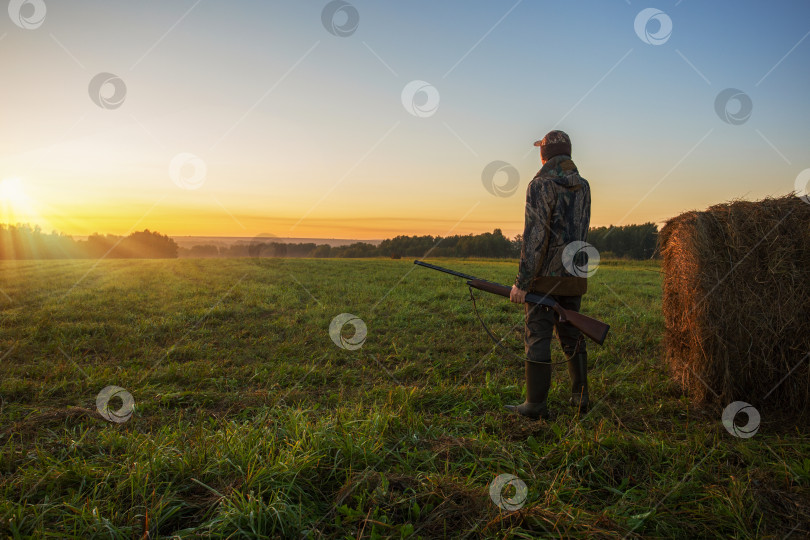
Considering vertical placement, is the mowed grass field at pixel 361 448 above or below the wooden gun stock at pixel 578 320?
below

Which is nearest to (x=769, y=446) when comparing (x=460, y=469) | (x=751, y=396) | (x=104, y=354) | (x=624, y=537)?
(x=751, y=396)

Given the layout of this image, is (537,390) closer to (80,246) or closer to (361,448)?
(361,448)

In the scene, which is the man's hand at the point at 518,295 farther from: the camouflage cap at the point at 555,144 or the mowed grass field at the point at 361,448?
the camouflage cap at the point at 555,144

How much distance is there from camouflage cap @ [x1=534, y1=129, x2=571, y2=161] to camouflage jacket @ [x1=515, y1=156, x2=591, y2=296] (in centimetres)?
10

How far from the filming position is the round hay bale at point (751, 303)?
4391 millimetres

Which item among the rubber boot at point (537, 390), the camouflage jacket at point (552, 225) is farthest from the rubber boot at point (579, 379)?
the camouflage jacket at point (552, 225)

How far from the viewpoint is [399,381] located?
5895mm

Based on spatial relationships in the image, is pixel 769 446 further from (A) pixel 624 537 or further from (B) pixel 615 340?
(B) pixel 615 340

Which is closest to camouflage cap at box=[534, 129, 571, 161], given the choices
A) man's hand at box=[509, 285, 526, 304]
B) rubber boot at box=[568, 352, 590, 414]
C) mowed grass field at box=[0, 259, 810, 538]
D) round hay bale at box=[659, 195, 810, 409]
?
man's hand at box=[509, 285, 526, 304]

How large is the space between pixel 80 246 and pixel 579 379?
71263mm

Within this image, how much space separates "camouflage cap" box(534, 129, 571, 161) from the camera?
4.61 meters

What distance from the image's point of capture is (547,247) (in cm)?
450

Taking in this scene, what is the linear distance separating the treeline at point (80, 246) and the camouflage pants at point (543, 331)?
45052 mm

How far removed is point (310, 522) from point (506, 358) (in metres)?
4.89
